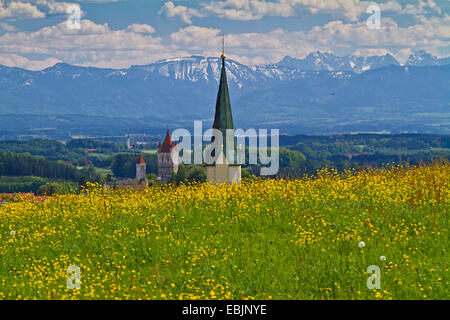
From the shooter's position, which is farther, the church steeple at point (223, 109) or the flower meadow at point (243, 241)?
the church steeple at point (223, 109)

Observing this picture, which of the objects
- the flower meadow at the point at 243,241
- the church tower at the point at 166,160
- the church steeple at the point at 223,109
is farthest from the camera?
the church tower at the point at 166,160

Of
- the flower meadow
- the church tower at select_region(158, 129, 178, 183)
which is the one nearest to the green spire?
the flower meadow

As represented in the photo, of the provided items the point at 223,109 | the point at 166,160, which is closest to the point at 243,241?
the point at 223,109

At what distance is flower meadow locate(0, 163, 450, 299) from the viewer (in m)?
7.88

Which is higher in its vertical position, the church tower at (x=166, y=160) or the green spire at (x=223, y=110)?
the green spire at (x=223, y=110)

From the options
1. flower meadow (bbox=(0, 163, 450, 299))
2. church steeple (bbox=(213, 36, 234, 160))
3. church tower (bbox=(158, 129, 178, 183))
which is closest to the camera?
flower meadow (bbox=(0, 163, 450, 299))

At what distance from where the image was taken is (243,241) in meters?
9.63

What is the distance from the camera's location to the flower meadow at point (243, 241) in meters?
7.88

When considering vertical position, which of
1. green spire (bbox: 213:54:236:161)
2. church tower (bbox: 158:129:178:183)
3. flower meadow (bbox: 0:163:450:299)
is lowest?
church tower (bbox: 158:129:178:183)

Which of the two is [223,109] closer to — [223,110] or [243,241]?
[223,110]

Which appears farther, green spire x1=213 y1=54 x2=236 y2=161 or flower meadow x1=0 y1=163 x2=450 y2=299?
green spire x1=213 y1=54 x2=236 y2=161

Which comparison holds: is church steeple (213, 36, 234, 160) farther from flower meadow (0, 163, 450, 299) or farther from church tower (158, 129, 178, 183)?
church tower (158, 129, 178, 183)

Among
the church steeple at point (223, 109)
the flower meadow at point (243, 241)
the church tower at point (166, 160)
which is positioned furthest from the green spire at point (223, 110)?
the church tower at point (166, 160)

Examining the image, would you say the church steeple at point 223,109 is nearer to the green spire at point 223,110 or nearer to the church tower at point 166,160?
the green spire at point 223,110
